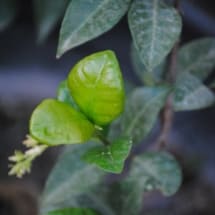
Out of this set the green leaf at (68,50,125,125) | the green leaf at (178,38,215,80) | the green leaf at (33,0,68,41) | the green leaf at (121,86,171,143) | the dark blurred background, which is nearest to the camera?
the green leaf at (68,50,125,125)

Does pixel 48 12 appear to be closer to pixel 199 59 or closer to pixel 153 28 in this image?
pixel 199 59

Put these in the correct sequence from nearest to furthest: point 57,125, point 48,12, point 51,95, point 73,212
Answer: point 57,125 → point 73,212 → point 48,12 → point 51,95

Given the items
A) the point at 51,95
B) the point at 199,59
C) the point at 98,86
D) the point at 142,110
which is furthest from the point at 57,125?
the point at 51,95

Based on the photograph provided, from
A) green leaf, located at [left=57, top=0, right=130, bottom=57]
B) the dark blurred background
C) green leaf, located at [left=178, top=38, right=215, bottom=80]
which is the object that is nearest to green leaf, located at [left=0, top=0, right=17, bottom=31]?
the dark blurred background

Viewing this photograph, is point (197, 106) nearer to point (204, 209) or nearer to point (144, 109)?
point (144, 109)

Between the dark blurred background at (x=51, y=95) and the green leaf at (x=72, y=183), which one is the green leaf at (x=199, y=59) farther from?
the dark blurred background at (x=51, y=95)

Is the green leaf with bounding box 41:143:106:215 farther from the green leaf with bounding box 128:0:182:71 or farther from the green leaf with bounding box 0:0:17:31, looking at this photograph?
the green leaf with bounding box 0:0:17:31

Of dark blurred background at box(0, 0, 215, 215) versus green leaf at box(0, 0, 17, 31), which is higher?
green leaf at box(0, 0, 17, 31)

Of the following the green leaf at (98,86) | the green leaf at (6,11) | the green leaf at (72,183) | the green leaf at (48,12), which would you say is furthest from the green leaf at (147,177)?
the green leaf at (6,11)
